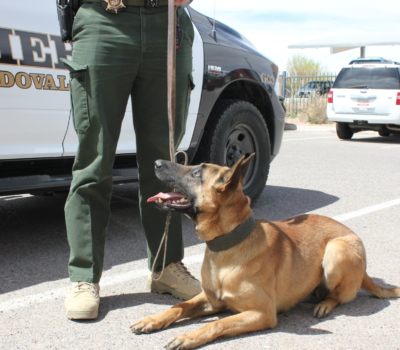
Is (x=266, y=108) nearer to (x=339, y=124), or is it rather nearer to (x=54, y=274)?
(x=54, y=274)

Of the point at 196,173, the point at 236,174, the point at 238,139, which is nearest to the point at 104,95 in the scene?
the point at 196,173

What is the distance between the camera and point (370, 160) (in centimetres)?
886

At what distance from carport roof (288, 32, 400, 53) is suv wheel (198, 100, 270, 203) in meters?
26.7

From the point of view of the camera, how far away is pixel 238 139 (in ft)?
15.9

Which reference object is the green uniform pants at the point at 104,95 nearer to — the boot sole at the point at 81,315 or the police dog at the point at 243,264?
the boot sole at the point at 81,315

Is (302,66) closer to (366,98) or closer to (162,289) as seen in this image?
(366,98)

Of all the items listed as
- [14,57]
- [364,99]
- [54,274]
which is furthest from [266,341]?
[364,99]

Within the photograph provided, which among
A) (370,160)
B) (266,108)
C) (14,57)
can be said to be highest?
(14,57)

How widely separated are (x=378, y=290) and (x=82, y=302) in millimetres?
1673

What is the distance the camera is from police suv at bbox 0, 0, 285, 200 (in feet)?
10.4

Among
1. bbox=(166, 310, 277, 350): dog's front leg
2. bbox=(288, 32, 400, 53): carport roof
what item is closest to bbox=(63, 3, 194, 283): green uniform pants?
bbox=(166, 310, 277, 350): dog's front leg

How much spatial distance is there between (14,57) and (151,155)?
1075 millimetres

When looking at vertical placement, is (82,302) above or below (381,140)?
above

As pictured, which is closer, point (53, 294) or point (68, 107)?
point (53, 294)
